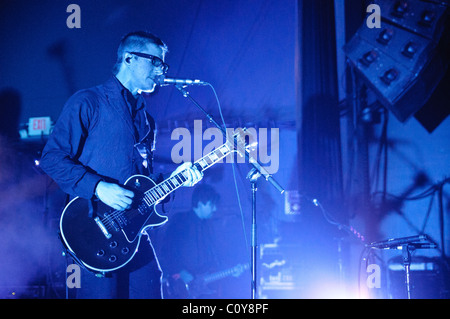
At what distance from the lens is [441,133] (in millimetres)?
3943

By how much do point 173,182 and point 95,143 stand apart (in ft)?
1.77

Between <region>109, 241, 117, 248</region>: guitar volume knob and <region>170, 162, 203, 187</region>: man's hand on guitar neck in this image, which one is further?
<region>170, 162, 203, 187</region>: man's hand on guitar neck

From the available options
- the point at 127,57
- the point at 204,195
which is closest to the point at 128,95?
the point at 127,57

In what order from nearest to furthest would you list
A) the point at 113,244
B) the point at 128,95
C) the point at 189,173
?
1. the point at 113,244
2. the point at 128,95
3. the point at 189,173

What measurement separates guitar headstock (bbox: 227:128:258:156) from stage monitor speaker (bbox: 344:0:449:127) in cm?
196

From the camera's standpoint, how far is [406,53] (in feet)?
11.6

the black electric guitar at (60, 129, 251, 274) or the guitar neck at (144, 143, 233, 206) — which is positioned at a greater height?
the guitar neck at (144, 143, 233, 206)

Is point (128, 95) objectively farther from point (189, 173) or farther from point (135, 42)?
point (189, 173)

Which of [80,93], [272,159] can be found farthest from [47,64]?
[80,93]

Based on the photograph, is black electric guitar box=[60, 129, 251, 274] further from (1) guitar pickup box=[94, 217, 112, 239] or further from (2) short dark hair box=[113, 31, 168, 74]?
(2) short dark hair box=[113, 31, 168, 74]

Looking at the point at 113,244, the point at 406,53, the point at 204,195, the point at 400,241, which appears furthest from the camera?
the point at 204,195

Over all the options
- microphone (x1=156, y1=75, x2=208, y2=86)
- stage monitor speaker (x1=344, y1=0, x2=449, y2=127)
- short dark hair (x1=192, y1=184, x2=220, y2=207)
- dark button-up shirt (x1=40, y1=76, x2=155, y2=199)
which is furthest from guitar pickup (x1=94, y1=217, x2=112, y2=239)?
stage monitor speaker (x1=344, y1=0, x2=449, y2=127)

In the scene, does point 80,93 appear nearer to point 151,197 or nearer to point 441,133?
point 151,197

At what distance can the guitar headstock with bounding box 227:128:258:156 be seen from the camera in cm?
241
